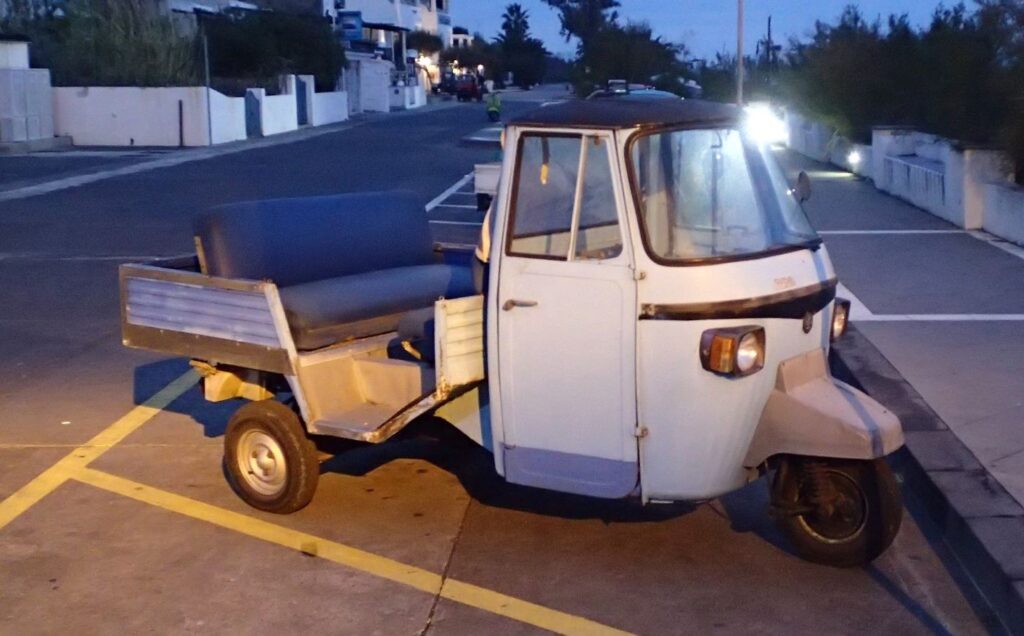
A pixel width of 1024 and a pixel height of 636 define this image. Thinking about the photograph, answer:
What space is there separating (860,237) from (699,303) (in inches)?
442

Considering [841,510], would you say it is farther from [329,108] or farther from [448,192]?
[329,108]

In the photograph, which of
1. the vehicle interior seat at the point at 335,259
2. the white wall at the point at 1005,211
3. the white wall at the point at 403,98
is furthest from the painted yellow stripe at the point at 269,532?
the white wall at the point at 403,98

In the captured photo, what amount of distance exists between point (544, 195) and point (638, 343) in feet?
2.64

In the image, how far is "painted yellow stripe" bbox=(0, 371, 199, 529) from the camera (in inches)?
269

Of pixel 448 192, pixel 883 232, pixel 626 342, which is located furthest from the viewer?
pixel 448 192

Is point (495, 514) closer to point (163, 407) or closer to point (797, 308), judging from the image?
point (797, 308)

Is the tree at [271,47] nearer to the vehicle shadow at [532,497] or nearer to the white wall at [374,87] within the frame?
the white wall at [374,87]

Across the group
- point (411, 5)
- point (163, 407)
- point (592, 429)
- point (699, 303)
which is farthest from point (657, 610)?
point (411, 5)

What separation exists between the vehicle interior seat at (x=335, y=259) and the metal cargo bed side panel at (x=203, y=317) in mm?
171

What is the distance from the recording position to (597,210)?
559cm

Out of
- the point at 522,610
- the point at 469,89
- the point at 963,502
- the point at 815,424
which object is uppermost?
the point at 469,89

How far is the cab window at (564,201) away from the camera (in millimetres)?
5566

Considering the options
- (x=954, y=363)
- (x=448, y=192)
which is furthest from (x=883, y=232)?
(x=448, y=192)

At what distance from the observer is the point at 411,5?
328ft
